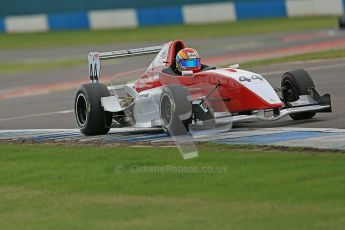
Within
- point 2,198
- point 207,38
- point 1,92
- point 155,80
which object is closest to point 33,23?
point 207,38

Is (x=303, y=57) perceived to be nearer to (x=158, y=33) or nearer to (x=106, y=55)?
(x=106, y=55)

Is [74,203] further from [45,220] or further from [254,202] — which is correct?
[254,202]

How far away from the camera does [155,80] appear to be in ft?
45.5

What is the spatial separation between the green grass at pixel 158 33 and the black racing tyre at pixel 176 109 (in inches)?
914

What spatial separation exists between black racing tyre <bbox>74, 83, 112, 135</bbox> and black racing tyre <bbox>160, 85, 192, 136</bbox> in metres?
1.37

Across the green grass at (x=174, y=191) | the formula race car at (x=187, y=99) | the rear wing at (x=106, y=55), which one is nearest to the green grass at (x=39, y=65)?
the rear wing at (x=106, y=55)

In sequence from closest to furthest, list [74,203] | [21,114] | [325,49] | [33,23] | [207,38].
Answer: [74,203] → [21,114] → [325,49] → [207,38] → [33,23]

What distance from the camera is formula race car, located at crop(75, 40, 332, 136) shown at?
492 inches

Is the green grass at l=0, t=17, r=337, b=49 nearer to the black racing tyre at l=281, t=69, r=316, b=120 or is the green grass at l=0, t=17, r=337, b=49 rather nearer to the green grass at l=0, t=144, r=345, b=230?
the black racing tyre at l=281, t=69, r=316, b=120

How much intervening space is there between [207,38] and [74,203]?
27814 mm

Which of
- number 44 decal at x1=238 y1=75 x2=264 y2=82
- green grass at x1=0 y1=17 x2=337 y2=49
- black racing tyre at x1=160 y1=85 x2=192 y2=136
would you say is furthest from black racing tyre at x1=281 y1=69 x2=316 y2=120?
green grass at x1=0 y1=17 x2=337 y2=49

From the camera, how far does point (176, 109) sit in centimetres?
1216

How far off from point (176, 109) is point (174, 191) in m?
3.02

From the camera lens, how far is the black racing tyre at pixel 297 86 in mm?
13344
